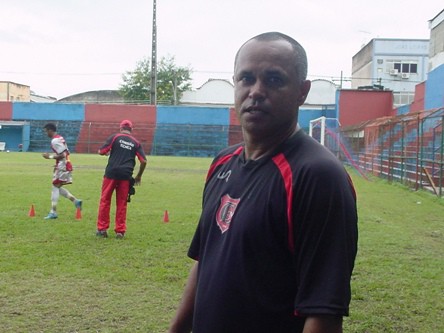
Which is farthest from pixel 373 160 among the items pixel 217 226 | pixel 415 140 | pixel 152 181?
pixel 217 226

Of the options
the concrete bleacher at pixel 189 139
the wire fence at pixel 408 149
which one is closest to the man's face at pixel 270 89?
the wire fence at pixel 408 149

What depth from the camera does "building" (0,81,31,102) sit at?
82.0 metres

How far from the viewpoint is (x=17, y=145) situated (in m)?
53.2

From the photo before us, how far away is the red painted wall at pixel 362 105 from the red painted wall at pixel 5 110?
26.5 metres

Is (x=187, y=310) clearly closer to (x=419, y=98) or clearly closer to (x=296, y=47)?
(x=296, y=47)

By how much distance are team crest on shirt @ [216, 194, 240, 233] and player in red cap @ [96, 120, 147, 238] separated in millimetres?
7900

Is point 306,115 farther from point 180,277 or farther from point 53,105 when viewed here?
point 180,277

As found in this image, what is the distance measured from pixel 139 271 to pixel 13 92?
80.6 metres

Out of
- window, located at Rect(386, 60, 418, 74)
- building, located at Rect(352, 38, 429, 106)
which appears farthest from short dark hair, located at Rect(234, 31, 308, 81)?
window, located at Rect(386, 60, 418, 74)

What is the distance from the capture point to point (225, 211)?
2412 mm

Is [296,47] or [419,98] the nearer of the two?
[296,47]

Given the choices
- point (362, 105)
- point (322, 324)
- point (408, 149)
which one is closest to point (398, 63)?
point (362, 105)

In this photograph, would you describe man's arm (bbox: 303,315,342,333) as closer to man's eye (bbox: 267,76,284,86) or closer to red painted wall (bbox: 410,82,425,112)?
man's eye (bbox: 267,76,284,86)

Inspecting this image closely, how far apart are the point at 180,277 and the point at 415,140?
16968 millimetres
